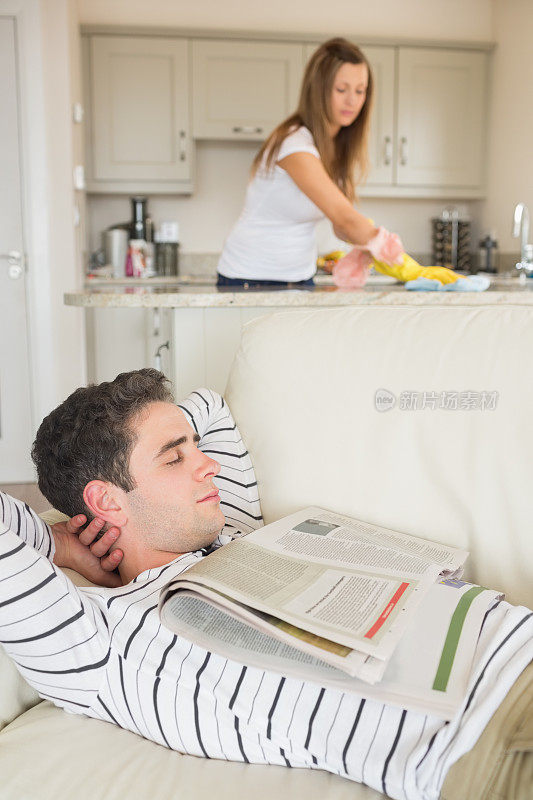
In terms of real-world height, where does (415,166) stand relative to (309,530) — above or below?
above

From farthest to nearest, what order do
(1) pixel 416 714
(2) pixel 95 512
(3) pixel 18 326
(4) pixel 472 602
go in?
(3) pixel 18 326, (2) pixel 95 512, (4) pixel 472 602, (1) pixel 416 714

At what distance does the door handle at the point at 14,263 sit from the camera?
349 cm

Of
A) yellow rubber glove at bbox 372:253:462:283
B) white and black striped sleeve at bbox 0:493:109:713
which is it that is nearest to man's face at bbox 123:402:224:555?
white and black striped sleeve at bbox 0:493:109:713

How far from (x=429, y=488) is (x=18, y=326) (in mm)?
2712

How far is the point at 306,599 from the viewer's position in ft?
2.98

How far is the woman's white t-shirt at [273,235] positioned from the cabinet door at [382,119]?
7.23 feet

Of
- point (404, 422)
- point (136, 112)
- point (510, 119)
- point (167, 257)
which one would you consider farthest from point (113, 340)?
point (404, 422)

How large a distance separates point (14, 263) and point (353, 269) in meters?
1.79

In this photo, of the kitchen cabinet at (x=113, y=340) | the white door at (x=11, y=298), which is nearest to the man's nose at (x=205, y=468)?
the white door at (x=11, y=298)

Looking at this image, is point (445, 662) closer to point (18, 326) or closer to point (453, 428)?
point (453, 428)

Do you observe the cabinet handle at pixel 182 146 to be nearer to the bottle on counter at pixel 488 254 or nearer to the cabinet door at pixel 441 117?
the cabinet door at pixel 441 117

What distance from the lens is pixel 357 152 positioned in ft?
8.19

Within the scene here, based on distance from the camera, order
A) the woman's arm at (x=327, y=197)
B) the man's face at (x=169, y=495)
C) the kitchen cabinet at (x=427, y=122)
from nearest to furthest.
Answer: the man's face at (x=169, y=495) → the woman's arm at (x=327, y=197) → the kitchen cabinet at (x=427, y=122)

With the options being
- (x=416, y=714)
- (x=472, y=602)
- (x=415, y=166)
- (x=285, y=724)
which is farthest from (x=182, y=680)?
(x=415, y=166)
